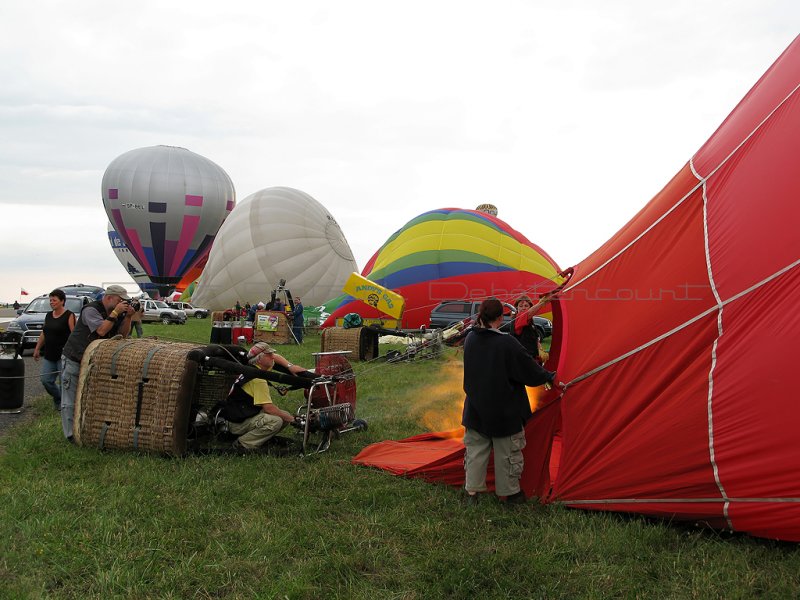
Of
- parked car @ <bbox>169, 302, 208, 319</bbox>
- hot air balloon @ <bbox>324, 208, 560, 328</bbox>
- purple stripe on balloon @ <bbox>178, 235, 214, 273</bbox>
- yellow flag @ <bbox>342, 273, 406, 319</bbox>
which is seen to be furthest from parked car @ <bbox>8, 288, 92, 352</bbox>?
purple stripe on balloon @ <bbox>178, 235, 214, 273</bbox>

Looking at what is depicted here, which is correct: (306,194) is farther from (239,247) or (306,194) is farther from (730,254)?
(730,254)

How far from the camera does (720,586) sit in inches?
114

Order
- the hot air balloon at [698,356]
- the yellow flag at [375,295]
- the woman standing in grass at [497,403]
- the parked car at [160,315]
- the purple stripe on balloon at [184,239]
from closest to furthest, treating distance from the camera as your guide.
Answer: the hot air balloon at [698,356], the woman standing in grass at [497,403], the yellow flag at [375,295], the parked car at [160,315], the purple stripe on balloon at [184,239]

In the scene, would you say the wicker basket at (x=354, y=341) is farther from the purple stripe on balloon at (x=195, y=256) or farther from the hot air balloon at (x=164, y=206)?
the purple stripe on balloon at (x=195, y=256)

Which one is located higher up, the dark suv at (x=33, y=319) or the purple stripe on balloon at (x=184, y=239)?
the purple stripe on balloon at (x=184, y=239)

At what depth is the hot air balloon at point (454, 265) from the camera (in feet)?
51.6

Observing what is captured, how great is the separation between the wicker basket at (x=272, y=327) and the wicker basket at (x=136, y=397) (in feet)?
35.4

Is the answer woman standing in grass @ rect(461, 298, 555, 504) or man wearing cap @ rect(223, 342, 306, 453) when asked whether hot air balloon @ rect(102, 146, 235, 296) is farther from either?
woman standing in grass @ rect(461, 298, 555, 504)

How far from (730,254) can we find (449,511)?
219cm

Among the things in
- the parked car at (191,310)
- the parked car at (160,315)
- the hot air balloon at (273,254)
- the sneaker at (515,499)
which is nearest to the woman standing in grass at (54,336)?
the sneaker at (515,499)

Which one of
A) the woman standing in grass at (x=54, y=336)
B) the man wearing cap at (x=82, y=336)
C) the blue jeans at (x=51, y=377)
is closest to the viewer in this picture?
the man wearing cap at (x=82, y=336)

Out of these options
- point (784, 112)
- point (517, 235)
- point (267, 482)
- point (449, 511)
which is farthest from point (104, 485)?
point (517, 235)

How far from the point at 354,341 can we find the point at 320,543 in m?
8.54

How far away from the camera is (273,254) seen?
2702cm
